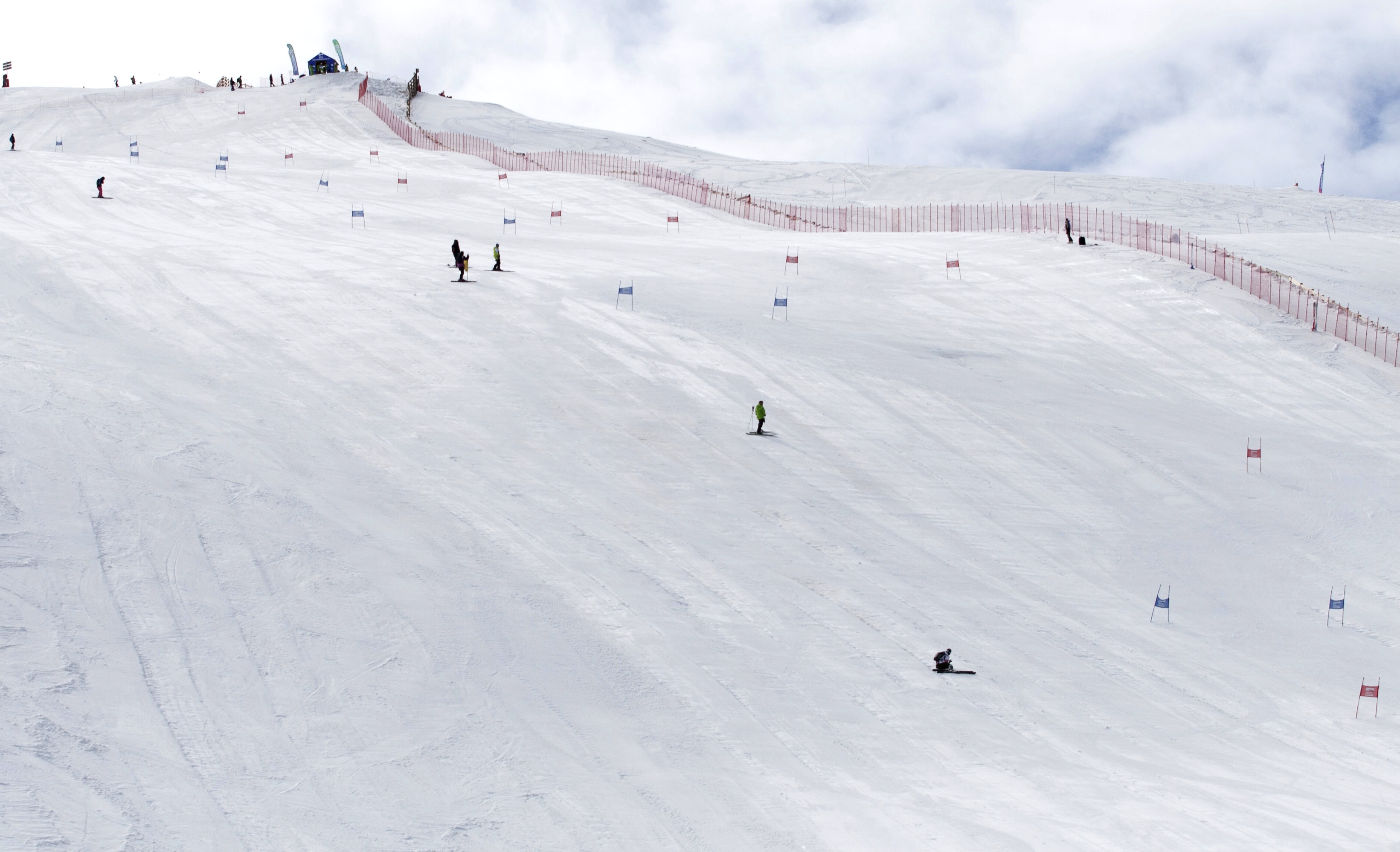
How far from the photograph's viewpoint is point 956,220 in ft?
151

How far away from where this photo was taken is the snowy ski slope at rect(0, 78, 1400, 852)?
40.8 ft

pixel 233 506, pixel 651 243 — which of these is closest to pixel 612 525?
pixel 233 506

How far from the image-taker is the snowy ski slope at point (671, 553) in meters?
12.4

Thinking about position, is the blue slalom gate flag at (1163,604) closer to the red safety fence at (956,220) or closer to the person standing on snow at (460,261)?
the red safety fence at (956,220)

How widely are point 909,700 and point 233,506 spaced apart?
10.0 meters

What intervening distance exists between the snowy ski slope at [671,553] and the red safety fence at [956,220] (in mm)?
1255

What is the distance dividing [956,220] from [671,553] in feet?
103

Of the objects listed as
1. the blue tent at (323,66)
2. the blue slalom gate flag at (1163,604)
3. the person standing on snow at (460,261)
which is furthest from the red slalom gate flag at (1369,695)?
the blue tent at (323,66)

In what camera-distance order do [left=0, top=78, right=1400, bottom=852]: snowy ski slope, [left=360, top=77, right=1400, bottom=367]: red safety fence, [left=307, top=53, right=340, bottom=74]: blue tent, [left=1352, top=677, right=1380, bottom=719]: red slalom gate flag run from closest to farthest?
[left=0, top=78, right=1400, bottom=852]: snowy ski slope
[left=1352, top=677, right=1380, bottom=719]: red slalom gate flag
[left=360, top=77, right=1400, bottom=367]: red safety fence
[left=307, top=53, right=340, bottom=74]: blue tent

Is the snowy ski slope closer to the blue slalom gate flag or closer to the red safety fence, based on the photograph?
the blue slalom gate flag

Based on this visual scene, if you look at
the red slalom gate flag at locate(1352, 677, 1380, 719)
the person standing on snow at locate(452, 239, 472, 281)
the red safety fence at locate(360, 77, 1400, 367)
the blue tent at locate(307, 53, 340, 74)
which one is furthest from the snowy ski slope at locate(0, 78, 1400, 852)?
the blue tent at locate(307, 53, 340, 74)

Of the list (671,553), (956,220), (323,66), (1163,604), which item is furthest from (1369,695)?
(323,66)

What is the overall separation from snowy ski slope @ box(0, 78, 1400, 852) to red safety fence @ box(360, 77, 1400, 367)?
1255 mm

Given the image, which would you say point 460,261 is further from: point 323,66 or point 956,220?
point 323,66
